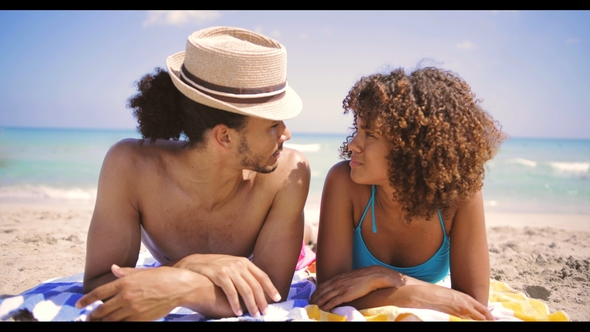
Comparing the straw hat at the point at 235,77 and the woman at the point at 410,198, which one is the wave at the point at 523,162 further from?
the straw hat at the point at 235,77

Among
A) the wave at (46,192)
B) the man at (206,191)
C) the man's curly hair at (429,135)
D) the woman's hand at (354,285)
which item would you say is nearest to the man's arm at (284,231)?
the man at (206,191)

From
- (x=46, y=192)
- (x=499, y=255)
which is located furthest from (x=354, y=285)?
(x=46, y=192)

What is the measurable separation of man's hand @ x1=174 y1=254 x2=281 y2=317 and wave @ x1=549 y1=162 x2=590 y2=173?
19.2 meters

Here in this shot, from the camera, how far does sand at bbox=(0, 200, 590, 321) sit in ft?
14.0

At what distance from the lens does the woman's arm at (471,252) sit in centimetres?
314

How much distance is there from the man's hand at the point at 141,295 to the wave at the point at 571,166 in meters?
19.6

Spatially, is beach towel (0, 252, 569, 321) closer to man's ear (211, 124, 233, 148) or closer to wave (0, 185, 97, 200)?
man's ear (211, 124, 233, 148)

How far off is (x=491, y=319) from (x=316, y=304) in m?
1.07

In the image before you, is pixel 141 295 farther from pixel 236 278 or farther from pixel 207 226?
pixel 207 226

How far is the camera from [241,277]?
2.72m

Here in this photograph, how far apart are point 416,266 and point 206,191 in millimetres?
1581

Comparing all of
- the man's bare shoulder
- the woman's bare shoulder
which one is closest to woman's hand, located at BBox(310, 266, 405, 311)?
the woman's bare shoulder

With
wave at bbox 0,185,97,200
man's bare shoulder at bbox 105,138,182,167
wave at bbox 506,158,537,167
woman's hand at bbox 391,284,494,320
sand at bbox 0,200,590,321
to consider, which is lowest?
wave at bbox 506,158,537,167

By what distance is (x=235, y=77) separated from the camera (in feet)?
9.48
